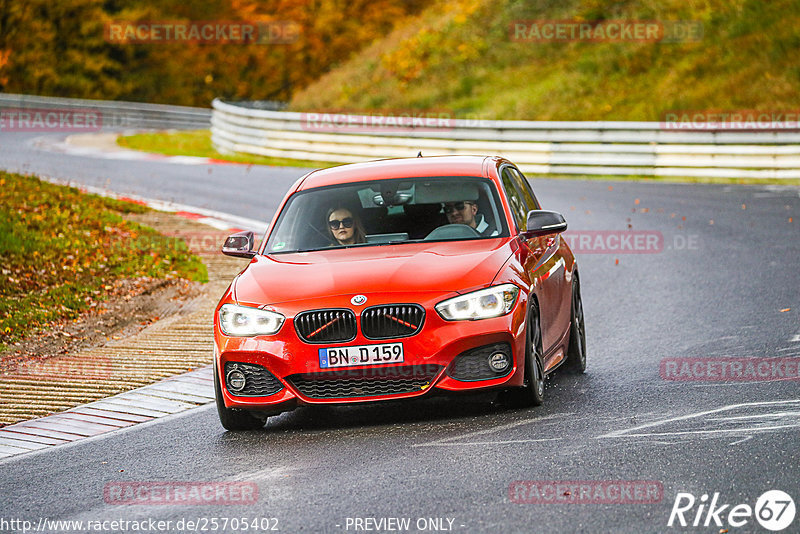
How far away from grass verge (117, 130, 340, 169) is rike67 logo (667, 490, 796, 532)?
921 inches

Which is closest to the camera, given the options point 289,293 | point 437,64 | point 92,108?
point 289,293

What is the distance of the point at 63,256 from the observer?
1516 centimetres

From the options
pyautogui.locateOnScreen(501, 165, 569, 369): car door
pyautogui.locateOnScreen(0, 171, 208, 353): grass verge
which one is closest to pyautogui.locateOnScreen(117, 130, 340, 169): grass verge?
pyautogui.locateOnScreen(0, 171, 208, 353): grass verge

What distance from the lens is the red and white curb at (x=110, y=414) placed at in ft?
27.8

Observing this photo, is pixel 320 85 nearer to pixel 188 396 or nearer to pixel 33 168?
pixel 33 168

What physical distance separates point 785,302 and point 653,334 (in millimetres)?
1751

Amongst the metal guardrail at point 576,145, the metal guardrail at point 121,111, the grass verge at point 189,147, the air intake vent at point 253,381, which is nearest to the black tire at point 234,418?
the air intake vent at point 253,381

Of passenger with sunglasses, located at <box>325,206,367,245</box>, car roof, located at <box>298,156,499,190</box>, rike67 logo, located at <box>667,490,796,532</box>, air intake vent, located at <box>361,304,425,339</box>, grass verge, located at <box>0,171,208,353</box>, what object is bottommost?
grass verge, located at <box>0,171,208,353</box>

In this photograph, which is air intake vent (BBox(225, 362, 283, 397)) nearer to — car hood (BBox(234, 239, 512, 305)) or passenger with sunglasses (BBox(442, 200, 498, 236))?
car hood (BBox(234, 239, 512, 305))

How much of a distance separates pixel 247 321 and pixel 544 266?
2164 millimetres

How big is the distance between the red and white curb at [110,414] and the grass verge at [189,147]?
19.2 m

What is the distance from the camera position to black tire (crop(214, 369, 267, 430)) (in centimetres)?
809

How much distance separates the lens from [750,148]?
24359mm

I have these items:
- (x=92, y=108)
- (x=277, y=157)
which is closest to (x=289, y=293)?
(x=277, y=157)
